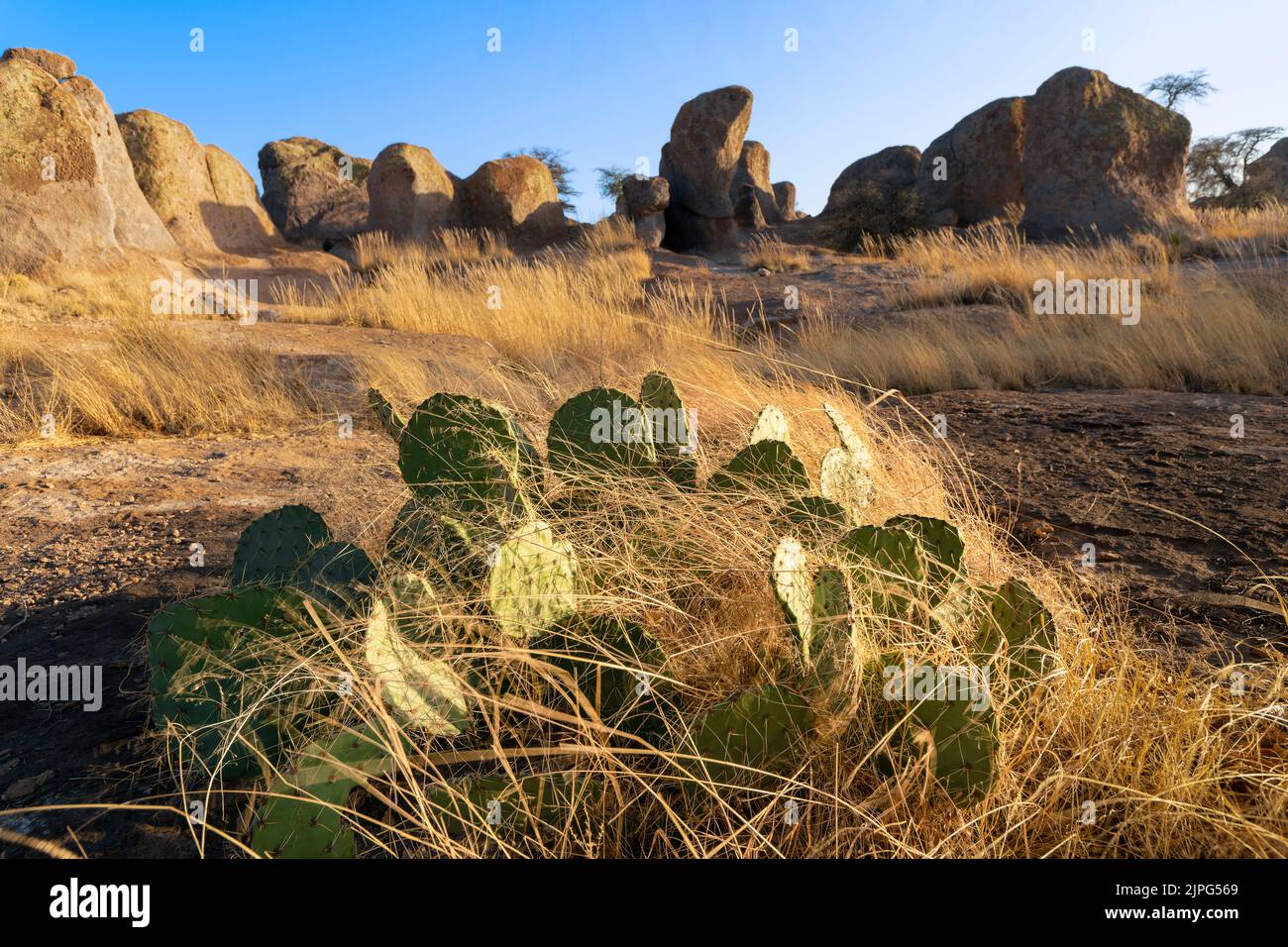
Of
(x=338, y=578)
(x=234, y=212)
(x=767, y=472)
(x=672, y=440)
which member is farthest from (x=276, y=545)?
(x=234, y=212)

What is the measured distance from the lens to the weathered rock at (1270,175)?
747 inches

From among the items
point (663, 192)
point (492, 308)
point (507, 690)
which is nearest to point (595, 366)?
point (492, 308)

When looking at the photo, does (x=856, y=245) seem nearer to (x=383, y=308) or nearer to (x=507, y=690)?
(x=383, y=308)

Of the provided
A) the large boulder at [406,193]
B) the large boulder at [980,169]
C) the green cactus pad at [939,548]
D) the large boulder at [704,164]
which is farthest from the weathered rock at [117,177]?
the large boulder at [980,169]

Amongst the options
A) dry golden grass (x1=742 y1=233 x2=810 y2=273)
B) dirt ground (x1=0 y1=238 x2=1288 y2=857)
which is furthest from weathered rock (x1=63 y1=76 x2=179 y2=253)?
dirt ground (x1=0 y1=238 x2=1288 y2=857)

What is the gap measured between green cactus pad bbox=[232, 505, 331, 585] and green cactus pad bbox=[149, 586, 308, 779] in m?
0.23

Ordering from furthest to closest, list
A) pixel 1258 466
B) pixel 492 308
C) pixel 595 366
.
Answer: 1. pixel 492 308
2. pixel 595 366
3. pixel 1258 466

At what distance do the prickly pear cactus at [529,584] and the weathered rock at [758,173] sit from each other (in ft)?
76.4

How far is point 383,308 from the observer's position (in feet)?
28.4

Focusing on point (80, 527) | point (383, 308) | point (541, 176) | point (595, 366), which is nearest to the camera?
point (80, 527)

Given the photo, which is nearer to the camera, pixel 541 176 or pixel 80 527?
pixel 80 527

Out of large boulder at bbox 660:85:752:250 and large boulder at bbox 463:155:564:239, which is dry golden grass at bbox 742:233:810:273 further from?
large boulder at bbox 463:155:564:239

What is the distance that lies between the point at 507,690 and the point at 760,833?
1.87 feet
